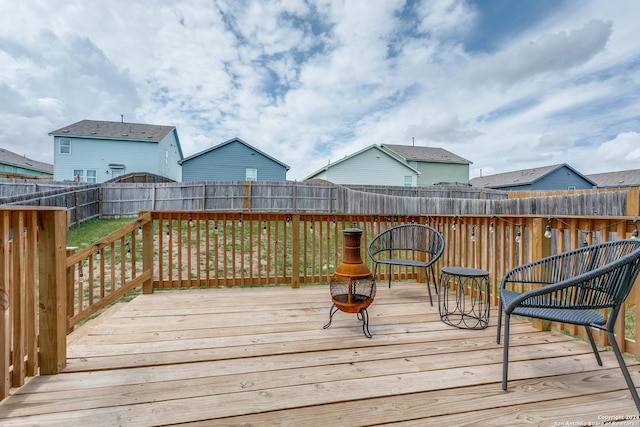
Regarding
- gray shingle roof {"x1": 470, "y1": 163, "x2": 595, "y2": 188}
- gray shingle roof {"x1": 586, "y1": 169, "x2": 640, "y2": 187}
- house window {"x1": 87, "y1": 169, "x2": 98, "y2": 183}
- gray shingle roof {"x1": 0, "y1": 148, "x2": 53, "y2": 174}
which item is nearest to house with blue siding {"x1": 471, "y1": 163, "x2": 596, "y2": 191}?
gray shingle roof {"x1": 470, "y1": 163, "x2": 595, "y2": 188}

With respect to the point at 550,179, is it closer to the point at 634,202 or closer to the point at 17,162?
the point at 634,202

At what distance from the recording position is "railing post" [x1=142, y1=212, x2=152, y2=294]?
330cm

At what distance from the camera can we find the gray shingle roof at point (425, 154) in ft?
70.7

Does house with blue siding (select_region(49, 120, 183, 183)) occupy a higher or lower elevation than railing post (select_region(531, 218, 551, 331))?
higher

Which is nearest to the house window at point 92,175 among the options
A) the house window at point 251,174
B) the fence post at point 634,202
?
the house window at point 251,174

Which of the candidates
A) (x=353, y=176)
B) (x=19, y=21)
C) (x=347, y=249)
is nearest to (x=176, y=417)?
(x=347, y=249)

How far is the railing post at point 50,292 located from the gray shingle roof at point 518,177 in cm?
2629

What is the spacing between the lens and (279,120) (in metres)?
14.9

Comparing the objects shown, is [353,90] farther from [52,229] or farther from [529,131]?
[52,229]

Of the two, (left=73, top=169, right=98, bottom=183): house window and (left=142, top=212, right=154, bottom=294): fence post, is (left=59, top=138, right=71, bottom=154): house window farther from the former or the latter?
(left=142, top=212, right=154, bottom=294): fence post

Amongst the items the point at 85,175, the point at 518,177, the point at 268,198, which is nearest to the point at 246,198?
the point at 268,198

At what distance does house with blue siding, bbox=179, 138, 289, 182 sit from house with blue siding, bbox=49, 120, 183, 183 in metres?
2.06

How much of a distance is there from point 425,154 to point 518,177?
8.40m

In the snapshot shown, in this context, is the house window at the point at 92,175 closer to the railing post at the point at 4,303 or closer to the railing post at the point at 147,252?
the railing post at the point at 147,252
